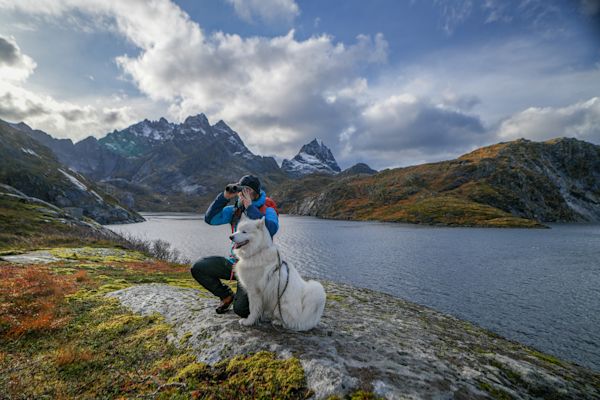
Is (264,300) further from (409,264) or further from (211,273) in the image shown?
(409,264)

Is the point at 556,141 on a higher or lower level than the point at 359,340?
higher

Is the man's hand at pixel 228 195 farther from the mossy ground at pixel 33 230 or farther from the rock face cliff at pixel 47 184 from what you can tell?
the rock face cliff at pixel 47 184

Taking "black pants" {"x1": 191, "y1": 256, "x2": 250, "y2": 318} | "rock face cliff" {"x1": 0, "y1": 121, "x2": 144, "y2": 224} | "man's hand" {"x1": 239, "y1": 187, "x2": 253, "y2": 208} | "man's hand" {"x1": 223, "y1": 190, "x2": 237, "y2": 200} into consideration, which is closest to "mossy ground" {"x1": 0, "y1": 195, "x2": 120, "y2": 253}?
"black pants" {"x1": 191, "y1": 256, "x2": 250, "y2": 318}

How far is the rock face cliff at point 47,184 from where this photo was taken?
4178 inches

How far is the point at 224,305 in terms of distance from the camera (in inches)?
331

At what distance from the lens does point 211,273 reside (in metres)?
8.17

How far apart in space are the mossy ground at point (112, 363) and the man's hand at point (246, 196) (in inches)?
134

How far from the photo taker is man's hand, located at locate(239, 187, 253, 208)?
720 cm

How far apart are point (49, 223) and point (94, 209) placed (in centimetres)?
7210

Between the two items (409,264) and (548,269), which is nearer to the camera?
(548,269)

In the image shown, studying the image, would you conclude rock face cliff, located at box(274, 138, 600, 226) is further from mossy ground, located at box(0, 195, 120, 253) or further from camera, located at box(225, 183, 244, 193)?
camera, located at box(225, 183, 244, 193)

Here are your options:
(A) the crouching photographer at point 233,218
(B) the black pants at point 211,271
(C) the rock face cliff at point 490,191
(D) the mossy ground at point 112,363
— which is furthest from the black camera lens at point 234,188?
(C) the rock face cliff at point 490,191

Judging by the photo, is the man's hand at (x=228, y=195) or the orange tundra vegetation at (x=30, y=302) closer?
A: the orange tundra vegetation at (x=30, y=302)

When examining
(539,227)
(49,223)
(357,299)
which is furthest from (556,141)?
(49,223)
